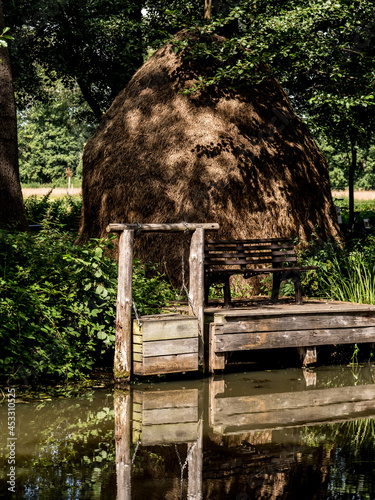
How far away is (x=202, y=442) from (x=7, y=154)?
22.7 ft

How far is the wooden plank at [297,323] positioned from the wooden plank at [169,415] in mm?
1655

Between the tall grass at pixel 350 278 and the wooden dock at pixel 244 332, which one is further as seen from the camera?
the tall grass at pixel 350 278

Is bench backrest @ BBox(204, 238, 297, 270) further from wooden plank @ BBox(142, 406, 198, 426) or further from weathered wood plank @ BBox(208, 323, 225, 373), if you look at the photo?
wooden plank @ BBox(142, 406, 198, 426)

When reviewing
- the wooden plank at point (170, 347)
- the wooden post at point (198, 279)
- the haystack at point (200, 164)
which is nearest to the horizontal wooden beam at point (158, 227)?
the wooden post at point (198, 279)

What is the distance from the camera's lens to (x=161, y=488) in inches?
181

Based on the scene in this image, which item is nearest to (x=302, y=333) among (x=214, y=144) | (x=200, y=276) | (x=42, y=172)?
(x=200, y=276)

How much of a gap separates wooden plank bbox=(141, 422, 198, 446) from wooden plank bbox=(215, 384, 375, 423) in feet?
1.26

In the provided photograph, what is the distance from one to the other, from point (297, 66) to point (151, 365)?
7059mm

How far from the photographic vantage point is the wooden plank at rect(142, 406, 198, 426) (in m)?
6.45

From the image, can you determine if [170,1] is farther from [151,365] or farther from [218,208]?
[151,365]

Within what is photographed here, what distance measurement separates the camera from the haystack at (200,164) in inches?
442

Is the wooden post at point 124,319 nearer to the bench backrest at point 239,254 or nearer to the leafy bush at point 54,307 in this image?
the leafy bush at point 54,307

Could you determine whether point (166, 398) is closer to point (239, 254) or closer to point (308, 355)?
point (308, 355)

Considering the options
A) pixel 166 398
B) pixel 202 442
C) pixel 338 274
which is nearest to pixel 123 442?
pixel 202 442
